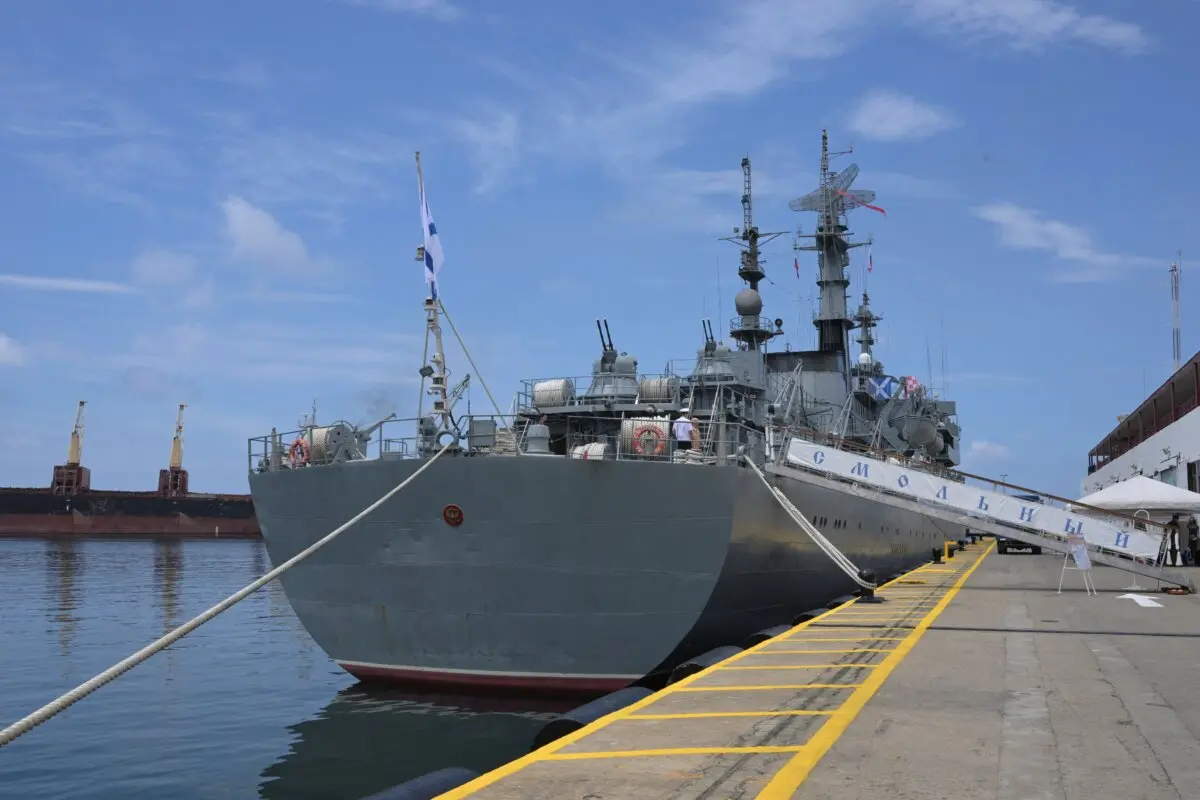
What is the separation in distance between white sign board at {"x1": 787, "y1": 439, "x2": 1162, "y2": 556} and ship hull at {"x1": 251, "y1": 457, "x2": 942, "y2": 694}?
374 cm

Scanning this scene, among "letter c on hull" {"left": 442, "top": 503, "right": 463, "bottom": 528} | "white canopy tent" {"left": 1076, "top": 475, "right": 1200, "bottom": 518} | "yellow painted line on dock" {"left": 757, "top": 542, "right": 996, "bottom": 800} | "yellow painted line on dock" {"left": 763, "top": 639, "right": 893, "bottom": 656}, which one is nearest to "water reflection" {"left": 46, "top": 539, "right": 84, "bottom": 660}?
"letter c on hull" {"left": 442, "top": 503, "right": 463, "bottom": 528}

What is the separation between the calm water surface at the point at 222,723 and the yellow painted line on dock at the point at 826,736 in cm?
502

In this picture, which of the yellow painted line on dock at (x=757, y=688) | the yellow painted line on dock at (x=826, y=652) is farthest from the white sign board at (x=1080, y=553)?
the yellow painted line on dock at (x=757, y=688)

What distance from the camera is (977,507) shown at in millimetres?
18406

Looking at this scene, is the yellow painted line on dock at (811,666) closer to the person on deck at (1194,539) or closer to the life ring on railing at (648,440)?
the life ring on railing at (648,440)

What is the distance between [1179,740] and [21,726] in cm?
711

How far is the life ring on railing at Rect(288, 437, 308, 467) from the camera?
16172 mm

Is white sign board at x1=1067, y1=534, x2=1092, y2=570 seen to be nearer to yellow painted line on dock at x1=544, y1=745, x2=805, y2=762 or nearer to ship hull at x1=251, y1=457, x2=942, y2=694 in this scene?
ship hull at x1=251, y1=457, x2=942, y2=694

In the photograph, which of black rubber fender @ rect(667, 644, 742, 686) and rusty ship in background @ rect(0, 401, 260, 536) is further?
rusty ship in background @ rect(0, 401, 260, 536)

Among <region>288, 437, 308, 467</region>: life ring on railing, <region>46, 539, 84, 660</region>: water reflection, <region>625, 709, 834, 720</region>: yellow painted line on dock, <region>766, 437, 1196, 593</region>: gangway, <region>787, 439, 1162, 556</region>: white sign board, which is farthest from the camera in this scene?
<region>46, 539, 84, 660</region>: water reflection

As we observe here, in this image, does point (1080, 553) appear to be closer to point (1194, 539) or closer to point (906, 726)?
Result: point (906, 726)


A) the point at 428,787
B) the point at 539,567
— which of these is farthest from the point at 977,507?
the point at 428,787

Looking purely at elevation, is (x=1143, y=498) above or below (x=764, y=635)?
above

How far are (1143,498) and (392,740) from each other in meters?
16.9
